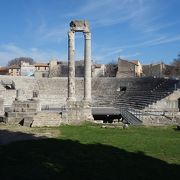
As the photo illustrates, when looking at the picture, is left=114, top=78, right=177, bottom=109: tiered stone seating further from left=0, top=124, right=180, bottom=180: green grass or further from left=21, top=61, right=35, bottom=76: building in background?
left=21, top=61, right=35, bottom=76: building in background

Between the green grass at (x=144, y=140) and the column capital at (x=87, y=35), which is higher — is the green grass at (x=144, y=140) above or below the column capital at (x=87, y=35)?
below

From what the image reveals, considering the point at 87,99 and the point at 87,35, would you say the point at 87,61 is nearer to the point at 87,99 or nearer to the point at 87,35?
the point at 87,35

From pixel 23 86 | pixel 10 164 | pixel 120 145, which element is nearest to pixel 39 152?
pixel 10 164

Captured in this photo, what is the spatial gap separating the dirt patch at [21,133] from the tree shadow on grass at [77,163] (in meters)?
1.86

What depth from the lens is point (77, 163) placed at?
410 inches

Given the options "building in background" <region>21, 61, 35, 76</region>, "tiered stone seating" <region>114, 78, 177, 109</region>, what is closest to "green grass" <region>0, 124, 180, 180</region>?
"tiered stone seating" <region>114, 78, 177, 109</region>

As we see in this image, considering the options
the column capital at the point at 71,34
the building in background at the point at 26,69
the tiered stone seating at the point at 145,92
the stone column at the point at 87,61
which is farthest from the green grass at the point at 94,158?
the building in background at the point at 26,69

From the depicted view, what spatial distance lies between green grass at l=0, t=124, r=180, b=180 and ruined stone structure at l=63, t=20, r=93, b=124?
6.85 meters

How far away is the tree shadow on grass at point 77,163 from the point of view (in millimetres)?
9141

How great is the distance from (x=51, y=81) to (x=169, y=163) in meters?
46.3

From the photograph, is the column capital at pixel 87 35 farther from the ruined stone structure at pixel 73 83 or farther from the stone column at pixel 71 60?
the stone column at pixel 71 60

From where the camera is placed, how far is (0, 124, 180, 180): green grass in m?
9.27

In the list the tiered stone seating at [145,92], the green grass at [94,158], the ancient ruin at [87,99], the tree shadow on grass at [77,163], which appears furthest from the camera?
the tiered stone seating at [145,92]

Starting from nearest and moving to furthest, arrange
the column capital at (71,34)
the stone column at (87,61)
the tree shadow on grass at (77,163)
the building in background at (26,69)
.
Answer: the tree shadow on grass at (77,163), the column capital at (71,34), the stone column at (87,61), the building in background at (26,69)
